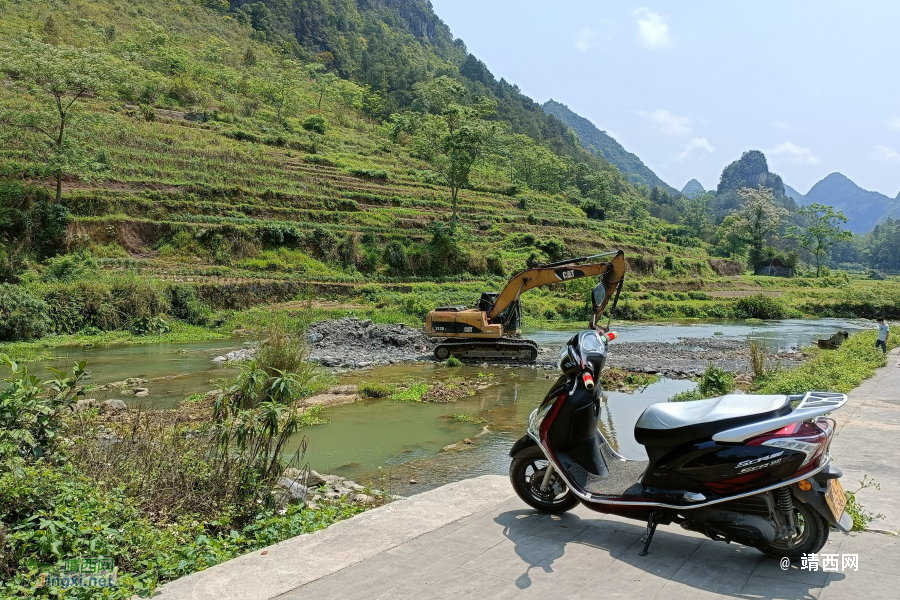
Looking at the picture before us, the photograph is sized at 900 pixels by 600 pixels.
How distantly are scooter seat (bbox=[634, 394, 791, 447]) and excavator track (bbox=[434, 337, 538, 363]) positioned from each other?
1454cm

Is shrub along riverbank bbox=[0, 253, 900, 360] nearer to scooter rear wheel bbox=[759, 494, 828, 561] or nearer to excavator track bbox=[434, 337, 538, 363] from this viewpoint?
excavator track bbox=[434, 337, 538, 363]

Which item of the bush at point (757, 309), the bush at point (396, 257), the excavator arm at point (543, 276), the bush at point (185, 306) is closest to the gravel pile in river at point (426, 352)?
the excavator arm at point (543, 276)

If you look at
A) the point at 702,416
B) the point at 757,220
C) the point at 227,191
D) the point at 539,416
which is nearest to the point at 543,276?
the point at 539,416

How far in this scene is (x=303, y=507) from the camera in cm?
526

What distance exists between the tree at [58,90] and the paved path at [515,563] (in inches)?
1181

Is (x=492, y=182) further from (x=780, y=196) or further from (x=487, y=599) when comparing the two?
(x=780, y=196)

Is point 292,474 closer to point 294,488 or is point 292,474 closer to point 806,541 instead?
point 294,488

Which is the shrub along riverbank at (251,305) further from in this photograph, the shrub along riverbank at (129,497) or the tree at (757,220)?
the tree at (757,220)

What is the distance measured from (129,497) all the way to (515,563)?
2.82 meters

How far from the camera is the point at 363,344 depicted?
2052 cm

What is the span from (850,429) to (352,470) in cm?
630

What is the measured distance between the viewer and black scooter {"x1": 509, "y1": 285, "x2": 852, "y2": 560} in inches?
138

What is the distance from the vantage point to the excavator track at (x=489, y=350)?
18.6 meters

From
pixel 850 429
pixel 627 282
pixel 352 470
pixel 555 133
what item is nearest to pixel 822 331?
pixel 627 282
